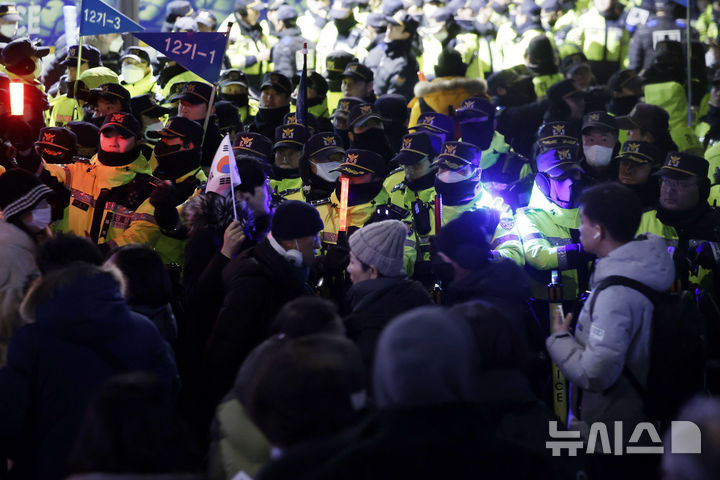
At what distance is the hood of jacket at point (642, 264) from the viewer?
4.53 metres

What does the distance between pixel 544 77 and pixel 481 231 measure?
8849 millimetres

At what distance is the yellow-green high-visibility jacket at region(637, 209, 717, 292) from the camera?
698 centimetres

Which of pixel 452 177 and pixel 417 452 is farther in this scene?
pixel 452 177

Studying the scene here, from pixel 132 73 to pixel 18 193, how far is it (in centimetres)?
830

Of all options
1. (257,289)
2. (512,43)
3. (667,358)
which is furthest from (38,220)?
(512,43)

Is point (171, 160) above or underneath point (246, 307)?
above

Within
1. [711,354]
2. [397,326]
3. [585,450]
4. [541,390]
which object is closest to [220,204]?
[541,390]

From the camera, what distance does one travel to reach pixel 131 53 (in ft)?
46.1

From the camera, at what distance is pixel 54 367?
3635 mm

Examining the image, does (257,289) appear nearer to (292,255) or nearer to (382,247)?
(292,255)

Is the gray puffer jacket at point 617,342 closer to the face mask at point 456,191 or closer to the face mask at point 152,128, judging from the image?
the face mask at point 456,191

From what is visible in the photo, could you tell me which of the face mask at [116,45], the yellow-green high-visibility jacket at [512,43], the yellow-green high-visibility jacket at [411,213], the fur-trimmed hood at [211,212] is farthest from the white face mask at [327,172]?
the face mask at [116,45]

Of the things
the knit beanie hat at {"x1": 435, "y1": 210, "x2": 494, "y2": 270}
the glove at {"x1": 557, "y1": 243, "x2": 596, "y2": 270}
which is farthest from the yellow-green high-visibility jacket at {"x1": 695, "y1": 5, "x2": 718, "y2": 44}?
the knit beanie hat at {"x1": 435, "y1": 210, "x2": 494, "y2": 270}

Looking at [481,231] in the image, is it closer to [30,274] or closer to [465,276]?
[465,276]
